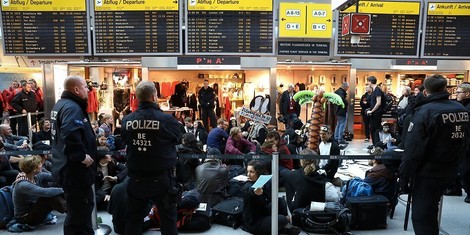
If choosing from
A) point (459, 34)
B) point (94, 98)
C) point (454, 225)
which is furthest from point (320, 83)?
point (454, 225)

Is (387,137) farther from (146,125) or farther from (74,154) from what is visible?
(74,154)

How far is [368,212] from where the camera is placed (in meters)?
4.36

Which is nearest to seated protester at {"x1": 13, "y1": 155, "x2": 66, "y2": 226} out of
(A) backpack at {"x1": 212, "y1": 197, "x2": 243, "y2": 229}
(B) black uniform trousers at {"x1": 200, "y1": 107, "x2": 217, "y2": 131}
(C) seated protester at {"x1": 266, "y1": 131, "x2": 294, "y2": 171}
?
(A) backpack at {"x1": 212, "y1": 197, "x2": 243, "y2": 229}

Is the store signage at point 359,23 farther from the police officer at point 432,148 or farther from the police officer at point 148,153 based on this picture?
the police officer at point 148,153

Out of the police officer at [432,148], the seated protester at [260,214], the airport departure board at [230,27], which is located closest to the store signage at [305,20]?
the airport departure board at [230,27]

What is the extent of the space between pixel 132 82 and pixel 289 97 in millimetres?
4984

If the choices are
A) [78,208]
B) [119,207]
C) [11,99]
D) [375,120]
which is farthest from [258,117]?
[11,99]

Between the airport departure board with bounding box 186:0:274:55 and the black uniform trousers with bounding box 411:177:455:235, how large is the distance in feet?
19.0

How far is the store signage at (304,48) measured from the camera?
371 inches

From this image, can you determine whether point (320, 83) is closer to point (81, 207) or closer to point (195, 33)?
point (195, 33)

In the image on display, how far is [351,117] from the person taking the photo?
10.8 m

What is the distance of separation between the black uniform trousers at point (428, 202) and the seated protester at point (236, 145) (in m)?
3.41

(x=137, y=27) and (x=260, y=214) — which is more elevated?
(x=137, y=27)

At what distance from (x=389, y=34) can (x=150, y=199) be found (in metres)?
7.91
